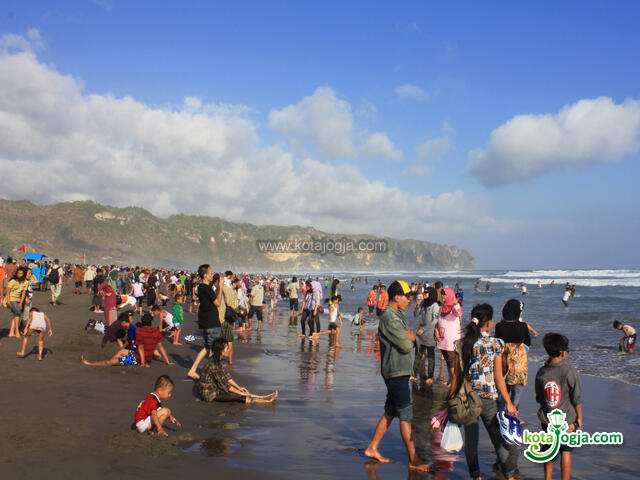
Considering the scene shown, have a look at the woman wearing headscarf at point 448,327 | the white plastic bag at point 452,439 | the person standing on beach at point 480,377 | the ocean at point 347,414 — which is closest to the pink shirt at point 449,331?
the woman wearing headscarf at point 448,327

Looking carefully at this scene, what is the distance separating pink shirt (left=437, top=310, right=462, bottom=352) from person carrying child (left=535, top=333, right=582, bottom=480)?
3.89m

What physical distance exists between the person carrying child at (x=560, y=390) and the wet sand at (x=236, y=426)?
97cm

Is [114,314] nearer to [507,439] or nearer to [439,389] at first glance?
[439,389]

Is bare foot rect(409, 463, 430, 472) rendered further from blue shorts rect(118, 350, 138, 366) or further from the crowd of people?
blue shorts rect(118, 350, 138, 366)

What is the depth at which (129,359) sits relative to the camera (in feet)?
31.6

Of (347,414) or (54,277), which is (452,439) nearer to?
(347,414)

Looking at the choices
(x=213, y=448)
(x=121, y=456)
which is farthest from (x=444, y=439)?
(x=121, y=456)

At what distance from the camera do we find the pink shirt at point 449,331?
8.30 meters

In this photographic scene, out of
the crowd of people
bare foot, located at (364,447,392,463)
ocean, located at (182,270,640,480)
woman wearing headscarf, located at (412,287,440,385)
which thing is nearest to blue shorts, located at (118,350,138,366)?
the crowd of people

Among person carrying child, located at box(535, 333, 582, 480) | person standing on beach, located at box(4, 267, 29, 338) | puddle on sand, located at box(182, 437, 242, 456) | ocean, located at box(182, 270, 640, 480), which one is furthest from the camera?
person standing on beach, located at box(4, 267, 29, 338)

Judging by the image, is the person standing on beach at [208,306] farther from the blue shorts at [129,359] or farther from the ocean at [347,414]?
the blue shorts at [129,359]

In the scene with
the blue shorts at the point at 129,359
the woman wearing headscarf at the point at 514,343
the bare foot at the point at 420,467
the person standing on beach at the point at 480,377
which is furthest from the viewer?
the blue shorts at the point at 129,359

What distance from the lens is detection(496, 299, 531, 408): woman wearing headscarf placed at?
523 centimetres

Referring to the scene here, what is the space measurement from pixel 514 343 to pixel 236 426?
11.7 ft
